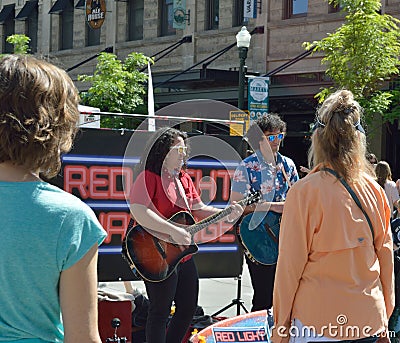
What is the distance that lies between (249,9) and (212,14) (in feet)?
8.67

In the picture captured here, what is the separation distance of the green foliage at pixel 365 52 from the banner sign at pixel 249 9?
667cm

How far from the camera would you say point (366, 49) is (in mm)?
14617

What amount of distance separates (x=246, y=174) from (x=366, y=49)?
952cm

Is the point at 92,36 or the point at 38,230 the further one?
the point at 92,36

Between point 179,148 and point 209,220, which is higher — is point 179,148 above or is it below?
above

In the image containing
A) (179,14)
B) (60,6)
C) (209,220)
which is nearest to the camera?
(209,220)

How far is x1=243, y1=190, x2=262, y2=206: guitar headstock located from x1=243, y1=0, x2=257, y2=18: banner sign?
16.4 metres

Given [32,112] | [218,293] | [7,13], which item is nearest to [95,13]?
[7,13]

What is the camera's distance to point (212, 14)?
23.9 m

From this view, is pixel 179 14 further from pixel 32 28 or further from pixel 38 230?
pixel 38 230

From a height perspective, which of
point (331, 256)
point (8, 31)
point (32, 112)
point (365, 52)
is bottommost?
point (331, 256)

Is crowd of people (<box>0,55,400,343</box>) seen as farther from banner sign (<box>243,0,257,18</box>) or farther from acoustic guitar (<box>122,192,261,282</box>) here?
banner sign (<box>243,0,257,18</box>)

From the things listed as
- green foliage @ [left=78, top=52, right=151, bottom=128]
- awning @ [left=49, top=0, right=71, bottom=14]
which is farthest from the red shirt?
awning @ [left=49, top=0, right=71, bottom=14]

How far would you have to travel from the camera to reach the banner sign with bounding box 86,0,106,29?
26.8 metres
